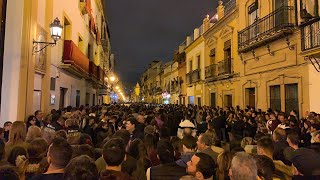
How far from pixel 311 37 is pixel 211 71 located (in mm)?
13063

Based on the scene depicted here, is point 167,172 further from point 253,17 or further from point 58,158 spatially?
point 253,17

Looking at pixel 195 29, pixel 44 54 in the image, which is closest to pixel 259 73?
pixel 44 54

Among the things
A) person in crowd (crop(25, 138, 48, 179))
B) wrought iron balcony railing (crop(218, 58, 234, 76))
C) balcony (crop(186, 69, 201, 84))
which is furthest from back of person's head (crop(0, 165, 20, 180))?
balcony (crop(186, 69, 201, 84))

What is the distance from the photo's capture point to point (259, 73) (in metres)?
15.6

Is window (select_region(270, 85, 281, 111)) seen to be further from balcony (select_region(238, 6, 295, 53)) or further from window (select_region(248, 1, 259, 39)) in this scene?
window (select_region(248, 1, 259, 39))

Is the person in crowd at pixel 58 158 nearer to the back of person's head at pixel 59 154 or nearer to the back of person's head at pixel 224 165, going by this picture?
the back of person's head at pixel 59 154

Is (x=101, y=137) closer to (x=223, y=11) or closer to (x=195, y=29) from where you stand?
(x=223, y=11)

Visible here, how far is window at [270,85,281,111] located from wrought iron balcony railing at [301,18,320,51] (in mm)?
3428

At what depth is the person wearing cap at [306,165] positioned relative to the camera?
357cm

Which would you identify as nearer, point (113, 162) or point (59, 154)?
point (59, 154)

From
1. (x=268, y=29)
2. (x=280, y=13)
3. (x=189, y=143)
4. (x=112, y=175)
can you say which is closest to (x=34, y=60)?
(x=189, y=143)

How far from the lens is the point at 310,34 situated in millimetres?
10648

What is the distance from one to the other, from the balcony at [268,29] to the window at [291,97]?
2.16 metres

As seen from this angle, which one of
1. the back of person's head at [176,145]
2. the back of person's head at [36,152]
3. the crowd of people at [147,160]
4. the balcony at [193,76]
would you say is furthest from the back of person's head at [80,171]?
the balcony at [193,76]
